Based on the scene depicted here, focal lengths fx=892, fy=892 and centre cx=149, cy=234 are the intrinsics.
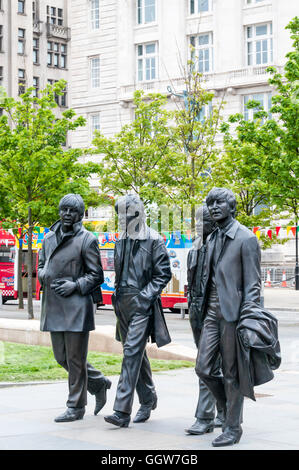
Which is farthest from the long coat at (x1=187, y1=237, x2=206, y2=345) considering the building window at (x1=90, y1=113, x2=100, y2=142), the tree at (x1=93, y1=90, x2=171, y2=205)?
the building window at (x1=90, y1=113, x2=100, y2=142)

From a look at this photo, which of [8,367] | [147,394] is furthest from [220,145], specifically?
[147,394]

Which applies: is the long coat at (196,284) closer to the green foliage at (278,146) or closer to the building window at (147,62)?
the green foliage at (278,146)

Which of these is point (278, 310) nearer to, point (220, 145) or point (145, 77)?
point (220, 145)

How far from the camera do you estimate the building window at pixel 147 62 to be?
55.8 m

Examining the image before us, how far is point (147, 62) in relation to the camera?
56.0 m

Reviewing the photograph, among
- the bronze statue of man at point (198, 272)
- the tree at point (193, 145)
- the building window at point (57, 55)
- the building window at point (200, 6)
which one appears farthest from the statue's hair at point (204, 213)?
the building window at point (57, 55)

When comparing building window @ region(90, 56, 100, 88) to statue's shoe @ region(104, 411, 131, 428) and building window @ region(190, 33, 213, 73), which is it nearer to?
building window @ region(190, 33, 213, 73)

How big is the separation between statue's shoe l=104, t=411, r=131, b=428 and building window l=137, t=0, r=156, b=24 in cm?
5031

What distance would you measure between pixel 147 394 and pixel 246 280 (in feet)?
5.99

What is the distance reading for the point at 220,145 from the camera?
5059 cm

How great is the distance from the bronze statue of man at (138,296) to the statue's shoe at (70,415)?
0.51 meters

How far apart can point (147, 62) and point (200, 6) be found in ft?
16.3

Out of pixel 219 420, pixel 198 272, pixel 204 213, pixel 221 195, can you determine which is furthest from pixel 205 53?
pixel 221 195

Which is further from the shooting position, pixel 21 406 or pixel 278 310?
pixel 278 310
